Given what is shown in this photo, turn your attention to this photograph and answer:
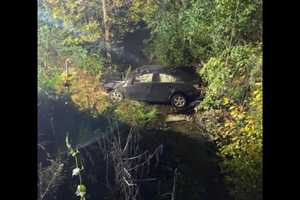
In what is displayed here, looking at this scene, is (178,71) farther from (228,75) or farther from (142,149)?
(142,149)

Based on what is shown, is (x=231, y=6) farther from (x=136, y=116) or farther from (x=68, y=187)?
(x=68, y=187)

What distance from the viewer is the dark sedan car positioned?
5.04 ft

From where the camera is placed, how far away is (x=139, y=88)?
5.10 ft

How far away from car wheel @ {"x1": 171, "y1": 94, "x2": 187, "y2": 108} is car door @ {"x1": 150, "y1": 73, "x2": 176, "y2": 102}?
0.09 feet

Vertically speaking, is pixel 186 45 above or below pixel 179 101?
above

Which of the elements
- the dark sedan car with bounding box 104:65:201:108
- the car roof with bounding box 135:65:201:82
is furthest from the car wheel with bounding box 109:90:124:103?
the car roof with bounding box 135:65:201:82

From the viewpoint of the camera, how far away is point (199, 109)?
155 centimetres

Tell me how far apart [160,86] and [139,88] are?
9cm

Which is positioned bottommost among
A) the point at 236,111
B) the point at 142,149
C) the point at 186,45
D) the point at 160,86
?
the point at 142,149
